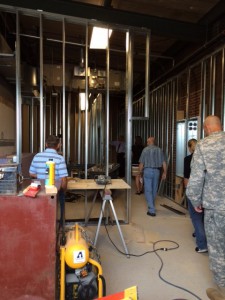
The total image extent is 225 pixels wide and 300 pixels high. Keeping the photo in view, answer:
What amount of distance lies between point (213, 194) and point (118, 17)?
10.6 feet

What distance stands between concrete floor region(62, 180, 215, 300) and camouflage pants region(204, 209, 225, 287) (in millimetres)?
329

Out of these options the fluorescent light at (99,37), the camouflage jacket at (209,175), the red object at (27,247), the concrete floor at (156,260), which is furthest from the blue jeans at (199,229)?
the fluorescent light at (99,37)

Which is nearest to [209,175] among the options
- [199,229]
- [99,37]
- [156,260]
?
[199,229]

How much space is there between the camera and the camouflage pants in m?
2.38

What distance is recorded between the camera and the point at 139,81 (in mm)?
9430

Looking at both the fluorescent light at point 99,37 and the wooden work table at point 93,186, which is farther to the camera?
the fluorescent light at point 99,37

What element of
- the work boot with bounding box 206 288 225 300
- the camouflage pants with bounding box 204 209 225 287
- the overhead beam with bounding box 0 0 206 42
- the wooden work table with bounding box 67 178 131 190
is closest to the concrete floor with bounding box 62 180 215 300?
the work boot with bounding box 206 288 225 300

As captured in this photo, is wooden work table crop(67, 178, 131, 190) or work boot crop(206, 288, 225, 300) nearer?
work boot crop(206, 288, 225, 300)

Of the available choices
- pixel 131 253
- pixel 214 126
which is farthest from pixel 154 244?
pixel 214 126

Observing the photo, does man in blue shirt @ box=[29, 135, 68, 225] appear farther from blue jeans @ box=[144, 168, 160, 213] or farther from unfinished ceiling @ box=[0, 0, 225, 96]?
blue jeans @ box=[144, 168, 160, 213]

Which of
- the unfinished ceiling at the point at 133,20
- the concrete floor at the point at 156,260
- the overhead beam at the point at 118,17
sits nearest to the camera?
the concrete floor at the point at 156,260

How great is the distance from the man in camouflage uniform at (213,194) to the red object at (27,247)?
132 cm

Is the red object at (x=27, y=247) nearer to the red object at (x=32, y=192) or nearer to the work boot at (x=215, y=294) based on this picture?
the red object at (x=32, y=192)

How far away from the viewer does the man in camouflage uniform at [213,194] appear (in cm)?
239
